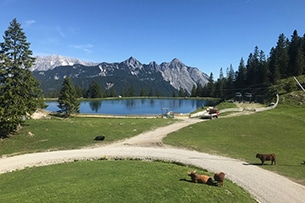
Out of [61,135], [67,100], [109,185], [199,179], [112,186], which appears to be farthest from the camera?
[67,100]

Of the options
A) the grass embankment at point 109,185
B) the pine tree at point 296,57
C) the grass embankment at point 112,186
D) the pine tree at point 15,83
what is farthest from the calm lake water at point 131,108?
the grass embankment at point 112,186

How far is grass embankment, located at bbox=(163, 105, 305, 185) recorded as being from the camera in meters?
25.9

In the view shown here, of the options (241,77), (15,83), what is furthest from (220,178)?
(241,77)

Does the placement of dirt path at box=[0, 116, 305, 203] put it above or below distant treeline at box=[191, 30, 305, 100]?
below

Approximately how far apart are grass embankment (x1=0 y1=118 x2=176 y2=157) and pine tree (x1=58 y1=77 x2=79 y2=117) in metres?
24.5

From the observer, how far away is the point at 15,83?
121 ft

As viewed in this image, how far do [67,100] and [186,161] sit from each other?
4871 centimetres

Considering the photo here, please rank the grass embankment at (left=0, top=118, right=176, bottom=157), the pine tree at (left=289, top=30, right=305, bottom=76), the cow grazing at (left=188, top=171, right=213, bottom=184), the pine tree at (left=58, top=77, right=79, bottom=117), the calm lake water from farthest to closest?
the pine tree at (left=289, top=30, right=305, bottom=76)
the calm lake water
the pine tree at (left=58, top=77, right=79, bottom=117)
the grass embankment at (left=0, top=118, right=176, bottom=157)
the cow grazing at (left=188, top=171, right=213, bottom=184)

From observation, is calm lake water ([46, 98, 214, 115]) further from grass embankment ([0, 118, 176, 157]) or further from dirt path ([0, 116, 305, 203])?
dirt path ([0, 116, 305, 203])

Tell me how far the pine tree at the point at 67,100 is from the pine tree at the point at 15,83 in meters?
26.8

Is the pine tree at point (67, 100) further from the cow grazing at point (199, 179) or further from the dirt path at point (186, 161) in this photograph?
the cow grazing at point (199, 179)

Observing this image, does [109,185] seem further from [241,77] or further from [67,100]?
[241,77]

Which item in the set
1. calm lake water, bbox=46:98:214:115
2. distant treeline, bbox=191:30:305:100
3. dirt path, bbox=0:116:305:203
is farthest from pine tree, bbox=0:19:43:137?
distant treeline, bbox=191:30:305:100

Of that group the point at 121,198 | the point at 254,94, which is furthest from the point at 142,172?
the point at 254,94
